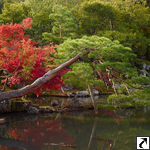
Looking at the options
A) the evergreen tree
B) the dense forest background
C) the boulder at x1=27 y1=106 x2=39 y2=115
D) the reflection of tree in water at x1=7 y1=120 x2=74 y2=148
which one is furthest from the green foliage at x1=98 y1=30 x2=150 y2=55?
the reflection of tree in water at x1=7 y1=120 x2=74 y2=148

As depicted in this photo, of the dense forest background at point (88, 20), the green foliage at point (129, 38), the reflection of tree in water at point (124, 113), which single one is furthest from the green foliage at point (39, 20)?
the reflection of tree in water at point (124, 113)

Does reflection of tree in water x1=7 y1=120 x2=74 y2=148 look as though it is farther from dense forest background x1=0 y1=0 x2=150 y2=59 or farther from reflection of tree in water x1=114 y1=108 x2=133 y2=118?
dense forest background x1=0 y1=0 x2=150 y2=59

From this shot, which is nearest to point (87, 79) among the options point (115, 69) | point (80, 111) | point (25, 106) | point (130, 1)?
point (115, 69)

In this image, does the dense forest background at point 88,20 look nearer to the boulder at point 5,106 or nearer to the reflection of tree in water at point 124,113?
the boulder at point 5,106

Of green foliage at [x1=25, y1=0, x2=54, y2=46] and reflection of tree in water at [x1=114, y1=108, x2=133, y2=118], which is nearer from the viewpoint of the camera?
reflection of tree in water at [x1=114, y1=108, x2=133, y2=118]

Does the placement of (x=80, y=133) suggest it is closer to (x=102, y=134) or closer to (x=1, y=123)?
(x=102, y=134)

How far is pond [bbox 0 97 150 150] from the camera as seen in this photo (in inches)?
205

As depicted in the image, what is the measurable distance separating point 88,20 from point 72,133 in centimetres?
2002

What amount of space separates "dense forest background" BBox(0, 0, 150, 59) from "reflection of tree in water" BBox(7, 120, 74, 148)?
1474 cm

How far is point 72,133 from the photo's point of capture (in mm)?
6422

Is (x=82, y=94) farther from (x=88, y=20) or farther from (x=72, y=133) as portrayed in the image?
(x=88, y=20)

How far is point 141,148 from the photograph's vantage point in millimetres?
4852

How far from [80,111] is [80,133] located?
3.97 meters

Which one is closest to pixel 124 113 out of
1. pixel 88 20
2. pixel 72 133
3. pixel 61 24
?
pixel 72 133
